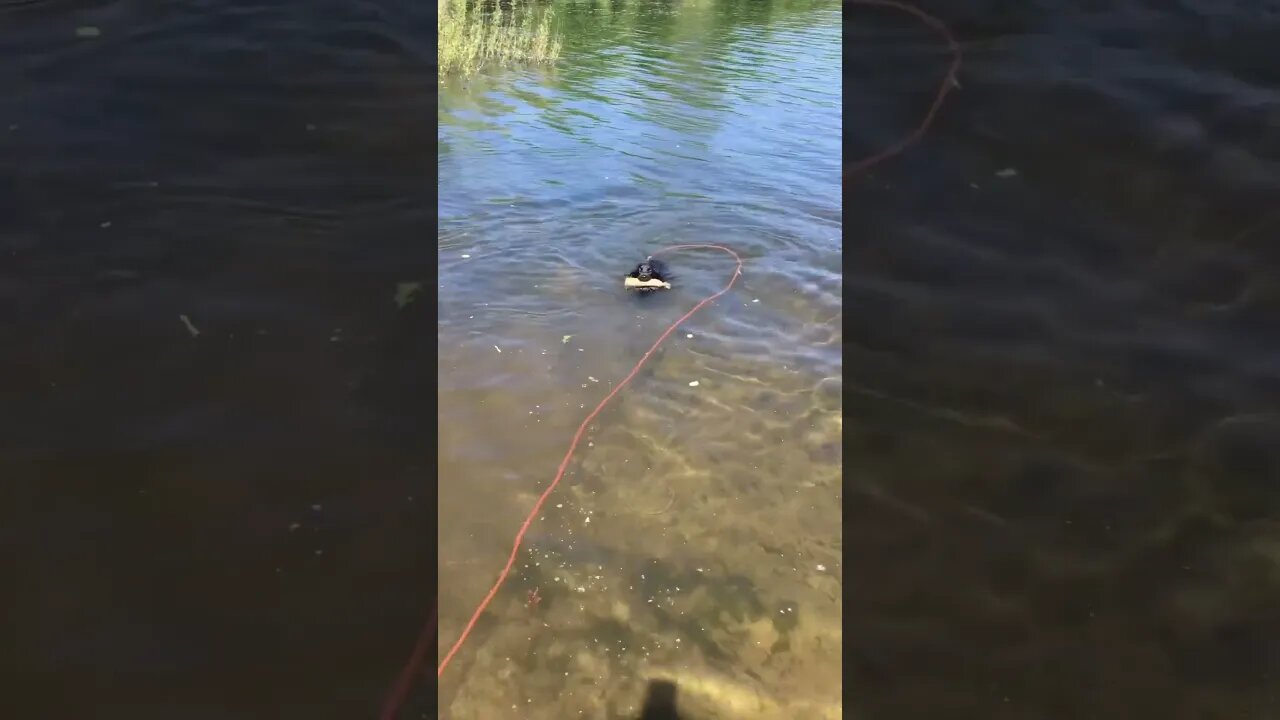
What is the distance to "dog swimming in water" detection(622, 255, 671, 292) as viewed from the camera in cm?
274

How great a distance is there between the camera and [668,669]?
1.48 m

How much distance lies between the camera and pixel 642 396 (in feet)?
7.26

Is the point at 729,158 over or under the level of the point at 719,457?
over

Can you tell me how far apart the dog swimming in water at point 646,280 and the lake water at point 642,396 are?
0.09 metres

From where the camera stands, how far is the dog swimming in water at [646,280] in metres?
2.74
